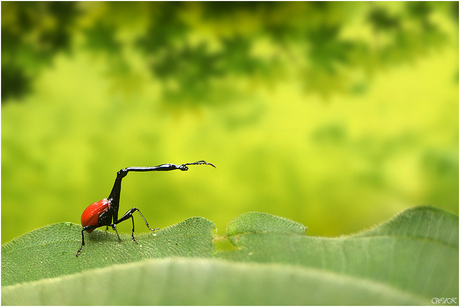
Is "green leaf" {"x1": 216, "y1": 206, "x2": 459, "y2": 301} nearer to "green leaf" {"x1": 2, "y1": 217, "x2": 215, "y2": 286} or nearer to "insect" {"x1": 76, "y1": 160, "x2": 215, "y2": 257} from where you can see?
"green leaf" {"x1": 2, "y1": 217, "x2": 215, "y2": 286}

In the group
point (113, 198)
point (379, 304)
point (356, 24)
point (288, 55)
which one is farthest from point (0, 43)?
point (379, 304)

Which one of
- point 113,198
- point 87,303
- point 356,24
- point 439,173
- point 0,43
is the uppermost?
point 356,24

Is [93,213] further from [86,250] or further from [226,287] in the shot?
[226,287]

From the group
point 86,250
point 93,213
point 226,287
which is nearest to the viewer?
point 226,287

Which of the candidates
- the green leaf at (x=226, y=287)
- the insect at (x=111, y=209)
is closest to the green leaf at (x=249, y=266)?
the green leaf at (x=226, y=287)

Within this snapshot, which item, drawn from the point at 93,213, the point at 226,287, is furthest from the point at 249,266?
the point at 93,213

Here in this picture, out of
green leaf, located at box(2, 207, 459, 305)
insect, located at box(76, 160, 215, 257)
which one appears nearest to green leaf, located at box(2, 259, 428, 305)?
green leaf, located at box(2, 207, 459, 305)

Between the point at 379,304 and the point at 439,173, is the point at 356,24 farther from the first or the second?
the point at 379,304
